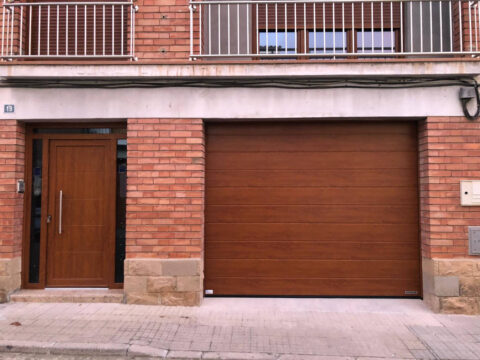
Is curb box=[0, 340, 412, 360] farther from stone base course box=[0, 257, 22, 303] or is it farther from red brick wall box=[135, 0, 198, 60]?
red brick wall box=[135, 0, 198, 60]

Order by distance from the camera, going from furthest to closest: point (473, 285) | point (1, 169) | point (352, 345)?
point (1, 169), point (473, 285), point (352, 345)

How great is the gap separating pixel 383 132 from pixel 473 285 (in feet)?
7.90

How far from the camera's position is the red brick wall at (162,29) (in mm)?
5477

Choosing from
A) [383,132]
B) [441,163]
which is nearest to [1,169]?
[383,132]

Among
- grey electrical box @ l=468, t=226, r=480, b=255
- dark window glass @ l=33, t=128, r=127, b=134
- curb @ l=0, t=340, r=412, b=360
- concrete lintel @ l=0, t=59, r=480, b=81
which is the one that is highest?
concrete lintel @ l=0, t=59, r=480, b=81

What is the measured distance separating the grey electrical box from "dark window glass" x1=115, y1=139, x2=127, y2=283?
491cm

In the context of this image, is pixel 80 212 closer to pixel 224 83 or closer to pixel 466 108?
pixel 224 83

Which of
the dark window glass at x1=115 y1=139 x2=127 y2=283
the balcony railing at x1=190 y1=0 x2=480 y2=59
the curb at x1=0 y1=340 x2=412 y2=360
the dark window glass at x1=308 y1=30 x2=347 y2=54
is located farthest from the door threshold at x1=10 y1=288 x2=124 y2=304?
the dark window glass at x1=308 y1=30 x2=347 y2=54

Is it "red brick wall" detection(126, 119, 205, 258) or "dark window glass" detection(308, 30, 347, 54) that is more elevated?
"dark window glass" detection(308, 30, 347, 54)

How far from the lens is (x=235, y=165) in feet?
18.5

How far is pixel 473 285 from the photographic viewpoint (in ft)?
16.4

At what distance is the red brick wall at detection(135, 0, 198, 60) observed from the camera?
18.0ft

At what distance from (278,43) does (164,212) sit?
10.7 feet

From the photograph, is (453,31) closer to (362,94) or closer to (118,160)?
(362,94)
